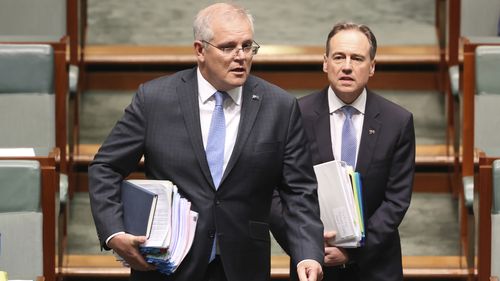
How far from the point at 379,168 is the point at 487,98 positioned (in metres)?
0.45

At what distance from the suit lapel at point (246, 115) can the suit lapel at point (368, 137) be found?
15 cm

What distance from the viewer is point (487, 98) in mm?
1711

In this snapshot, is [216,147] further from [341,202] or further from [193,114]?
[341,202]

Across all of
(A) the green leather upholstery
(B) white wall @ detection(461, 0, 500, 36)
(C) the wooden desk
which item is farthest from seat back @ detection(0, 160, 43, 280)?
(B) white wall @ detection(461, 0, 500, 36)

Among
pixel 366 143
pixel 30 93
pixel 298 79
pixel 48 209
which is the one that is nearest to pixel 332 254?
pixel 366 143

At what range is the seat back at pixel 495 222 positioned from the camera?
140 centimetres

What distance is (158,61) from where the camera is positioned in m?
1.99

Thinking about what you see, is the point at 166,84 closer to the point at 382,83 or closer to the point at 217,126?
the point at 217,126

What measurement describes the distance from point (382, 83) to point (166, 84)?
83 centimetres

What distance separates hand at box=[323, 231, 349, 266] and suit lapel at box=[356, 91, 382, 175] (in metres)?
0.08

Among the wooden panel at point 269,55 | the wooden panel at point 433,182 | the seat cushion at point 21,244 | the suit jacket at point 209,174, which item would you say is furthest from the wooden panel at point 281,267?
the suit jacket at point 209,174

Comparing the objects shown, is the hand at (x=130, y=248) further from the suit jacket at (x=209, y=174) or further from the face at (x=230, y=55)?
the face at (x=230, y=55)

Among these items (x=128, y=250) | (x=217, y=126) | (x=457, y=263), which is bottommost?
(x=457, y=263)

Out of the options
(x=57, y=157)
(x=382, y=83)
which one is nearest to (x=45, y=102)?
(x=57, y=157)
